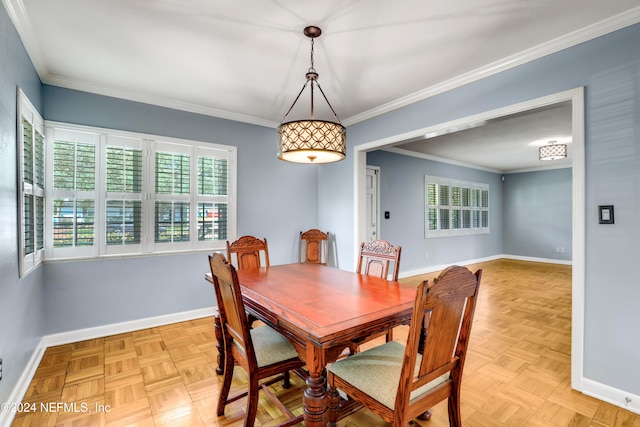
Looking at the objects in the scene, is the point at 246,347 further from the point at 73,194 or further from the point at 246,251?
the point at 73,194

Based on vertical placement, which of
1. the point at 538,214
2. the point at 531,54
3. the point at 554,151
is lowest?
the point at 538,214

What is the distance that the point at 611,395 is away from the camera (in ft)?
6.25

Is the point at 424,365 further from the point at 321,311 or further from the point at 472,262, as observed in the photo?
the point at 472,262

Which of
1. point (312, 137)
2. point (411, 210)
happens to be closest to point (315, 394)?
point (312, 137)

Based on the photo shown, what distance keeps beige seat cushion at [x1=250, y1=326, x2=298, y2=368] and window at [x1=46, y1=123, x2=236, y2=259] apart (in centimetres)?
205

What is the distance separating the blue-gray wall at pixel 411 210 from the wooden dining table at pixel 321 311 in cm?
335

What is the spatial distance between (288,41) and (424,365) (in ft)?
7.20

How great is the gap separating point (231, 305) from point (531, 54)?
9.05ft

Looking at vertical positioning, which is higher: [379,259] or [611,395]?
[379,259]

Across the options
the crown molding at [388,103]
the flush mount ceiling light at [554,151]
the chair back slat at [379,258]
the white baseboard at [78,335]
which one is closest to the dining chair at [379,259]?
the chair back slat at [379,258]

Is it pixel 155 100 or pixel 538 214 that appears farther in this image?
pixel 538 214

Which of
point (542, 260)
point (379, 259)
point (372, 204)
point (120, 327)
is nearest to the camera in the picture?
point (379, 259)

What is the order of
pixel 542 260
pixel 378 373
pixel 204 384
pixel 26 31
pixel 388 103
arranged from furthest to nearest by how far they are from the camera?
pixel 542 260, pixel 388 103, pixel 204 384, pixel 26 31, pixel 378 373

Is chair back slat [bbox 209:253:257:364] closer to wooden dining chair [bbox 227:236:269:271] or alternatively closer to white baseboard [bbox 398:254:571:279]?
wooden dining chair [bbox 227:236:269:271]
